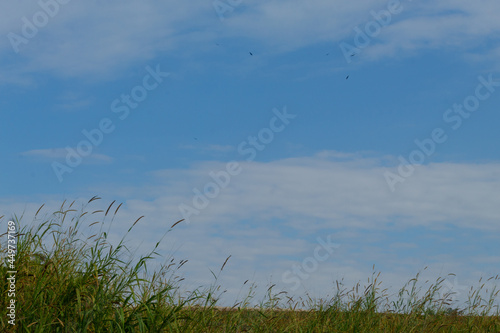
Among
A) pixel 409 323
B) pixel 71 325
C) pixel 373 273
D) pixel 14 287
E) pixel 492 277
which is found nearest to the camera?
pixel 71 325

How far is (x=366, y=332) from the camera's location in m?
6.79

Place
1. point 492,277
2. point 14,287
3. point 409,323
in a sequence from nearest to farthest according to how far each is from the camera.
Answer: point 14,287 → point 409,323 → point 492,277

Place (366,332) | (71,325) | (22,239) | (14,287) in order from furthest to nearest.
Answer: (366,332), (22,239), (14,287), (71,325)

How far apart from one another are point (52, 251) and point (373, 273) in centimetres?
457

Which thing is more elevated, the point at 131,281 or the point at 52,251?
the point at 52,251

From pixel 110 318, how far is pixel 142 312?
0.37 meters

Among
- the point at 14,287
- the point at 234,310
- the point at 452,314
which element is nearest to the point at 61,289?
the point at 14,287

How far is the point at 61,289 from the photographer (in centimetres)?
535

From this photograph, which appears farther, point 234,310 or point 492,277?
point 492,277

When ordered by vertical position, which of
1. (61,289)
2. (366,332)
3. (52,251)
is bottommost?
(366,332)

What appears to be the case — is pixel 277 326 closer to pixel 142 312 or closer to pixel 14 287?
pixel 142 312

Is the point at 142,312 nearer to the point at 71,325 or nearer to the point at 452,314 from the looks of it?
the point at 71,325

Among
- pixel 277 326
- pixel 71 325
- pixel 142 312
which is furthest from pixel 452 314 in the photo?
pixel 71 325

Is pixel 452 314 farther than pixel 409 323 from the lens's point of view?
Yes
